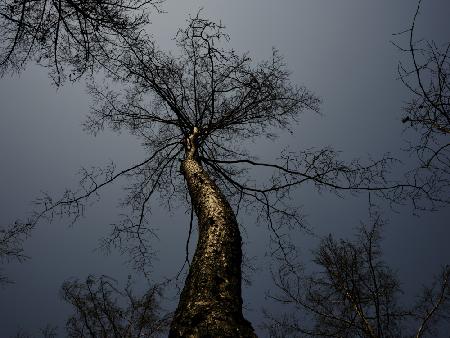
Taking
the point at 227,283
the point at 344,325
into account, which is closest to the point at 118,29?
the point at 227,283

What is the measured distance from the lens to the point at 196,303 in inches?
84.1

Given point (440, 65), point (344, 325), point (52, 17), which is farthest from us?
point (344, 325)

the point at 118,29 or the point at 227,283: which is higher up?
the point at 118,29

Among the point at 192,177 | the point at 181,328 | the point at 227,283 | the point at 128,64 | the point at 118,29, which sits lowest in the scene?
the point at 181,328

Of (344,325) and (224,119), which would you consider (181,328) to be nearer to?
(224,119)

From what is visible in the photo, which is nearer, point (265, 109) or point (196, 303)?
point (196, 303)

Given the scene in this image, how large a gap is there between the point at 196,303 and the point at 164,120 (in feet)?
18.6

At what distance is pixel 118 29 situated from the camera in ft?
12.6

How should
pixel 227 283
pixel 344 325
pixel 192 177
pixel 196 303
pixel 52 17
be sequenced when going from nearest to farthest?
pixel 196 303, pixel 227 283, pixel 52 17, pixel 192 177, pixel 344 325

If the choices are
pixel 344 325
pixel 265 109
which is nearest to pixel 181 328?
pixel 265 109

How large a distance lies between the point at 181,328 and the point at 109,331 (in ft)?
31.2

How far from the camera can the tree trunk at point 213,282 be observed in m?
1.92

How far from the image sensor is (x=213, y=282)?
2.37 meters

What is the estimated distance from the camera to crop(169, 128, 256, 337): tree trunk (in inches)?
75.4
